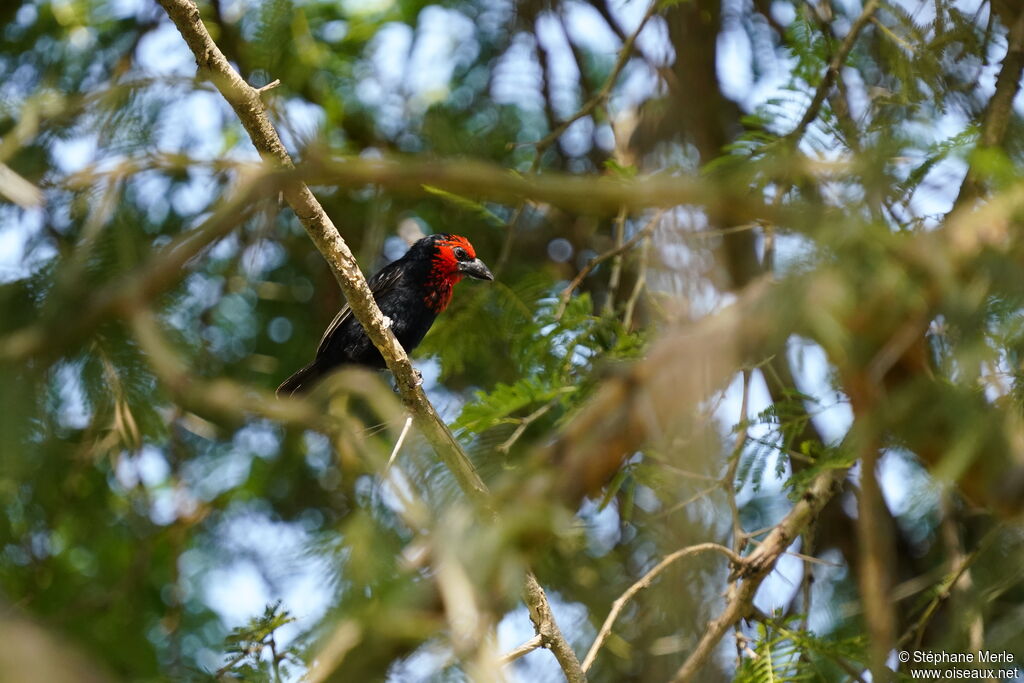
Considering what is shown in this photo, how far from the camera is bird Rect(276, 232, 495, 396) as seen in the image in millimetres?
4699

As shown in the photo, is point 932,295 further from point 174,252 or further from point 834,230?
point 174,252

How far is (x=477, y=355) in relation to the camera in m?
5.05

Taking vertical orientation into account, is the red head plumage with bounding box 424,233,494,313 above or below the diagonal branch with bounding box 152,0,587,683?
above

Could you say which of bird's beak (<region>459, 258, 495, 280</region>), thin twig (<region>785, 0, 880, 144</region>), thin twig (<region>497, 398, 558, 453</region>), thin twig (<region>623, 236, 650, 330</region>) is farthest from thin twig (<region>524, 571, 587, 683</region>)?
bird's beak (<region>459, 258, 495, 280</region>)

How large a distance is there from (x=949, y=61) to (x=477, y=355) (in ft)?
8.33

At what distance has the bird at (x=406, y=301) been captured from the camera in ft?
15.4

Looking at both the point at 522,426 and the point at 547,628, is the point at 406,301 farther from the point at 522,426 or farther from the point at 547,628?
the point at 547,628

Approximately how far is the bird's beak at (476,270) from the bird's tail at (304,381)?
2.82ft

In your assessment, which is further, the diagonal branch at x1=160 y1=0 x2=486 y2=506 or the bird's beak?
the bird's beak

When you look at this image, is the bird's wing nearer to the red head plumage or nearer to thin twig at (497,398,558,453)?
the red head plumage

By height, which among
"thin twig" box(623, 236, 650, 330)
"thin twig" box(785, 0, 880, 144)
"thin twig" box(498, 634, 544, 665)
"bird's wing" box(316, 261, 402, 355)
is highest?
"bird's wing" box(316, 261, 402, 355)

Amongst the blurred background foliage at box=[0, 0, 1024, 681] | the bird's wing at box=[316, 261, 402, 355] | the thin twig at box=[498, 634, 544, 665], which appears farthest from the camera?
the bird's wing at box=[316, 261, 402, 355]

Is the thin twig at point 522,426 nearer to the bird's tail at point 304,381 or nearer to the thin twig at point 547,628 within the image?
the thin twig at point 547,628

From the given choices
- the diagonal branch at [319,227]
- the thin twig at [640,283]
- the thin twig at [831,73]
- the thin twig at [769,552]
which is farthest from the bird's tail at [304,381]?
the thin twig at [831,73]
